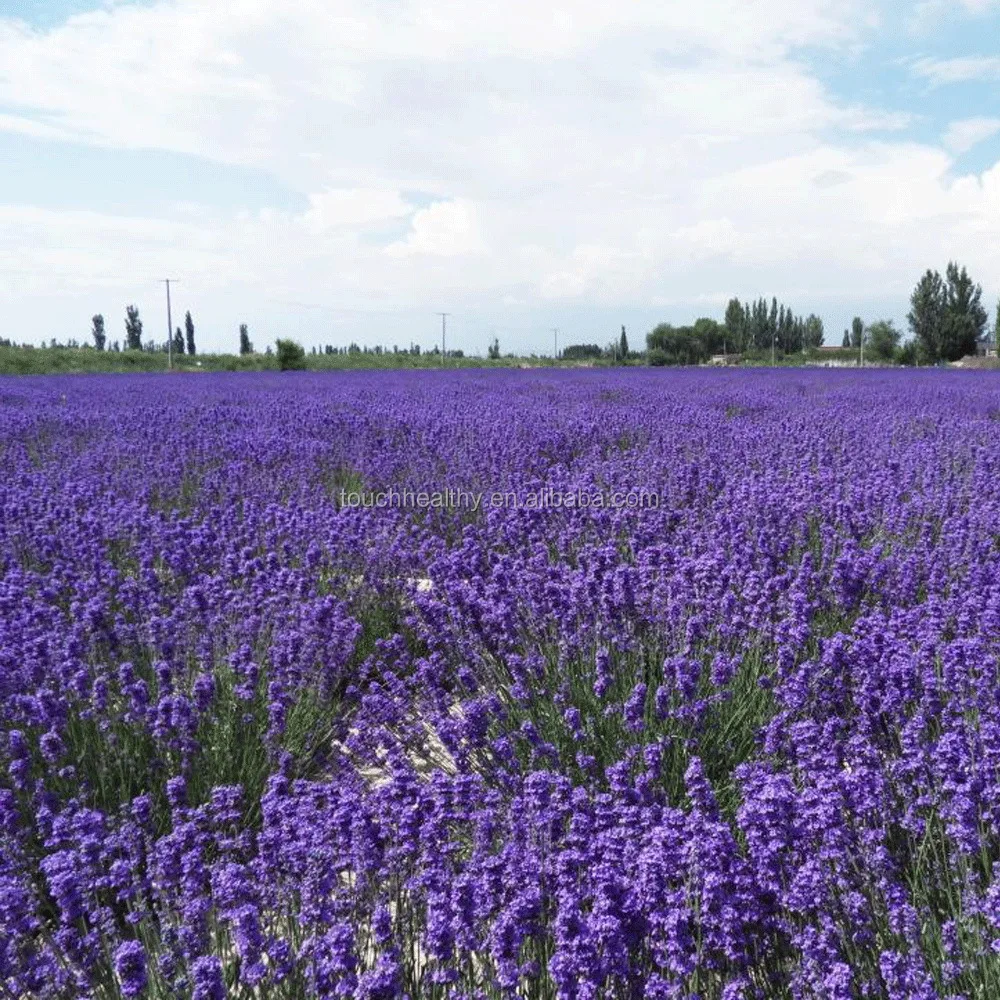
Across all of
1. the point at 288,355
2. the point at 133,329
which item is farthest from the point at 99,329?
the point at 288,355

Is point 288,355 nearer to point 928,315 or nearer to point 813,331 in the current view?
point 928,315

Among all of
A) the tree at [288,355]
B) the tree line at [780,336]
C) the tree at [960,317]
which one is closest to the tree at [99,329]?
the tree line at [780,336]

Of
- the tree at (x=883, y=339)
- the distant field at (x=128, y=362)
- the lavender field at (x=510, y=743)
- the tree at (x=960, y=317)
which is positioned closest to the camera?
the lavender field at (x=510, y=743)

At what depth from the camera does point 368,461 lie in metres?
6.36

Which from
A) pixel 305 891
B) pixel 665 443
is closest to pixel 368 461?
pixel 665 443

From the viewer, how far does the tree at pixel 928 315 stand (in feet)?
150

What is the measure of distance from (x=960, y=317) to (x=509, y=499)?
159ft

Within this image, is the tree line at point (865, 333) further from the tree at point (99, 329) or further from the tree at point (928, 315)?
the tree at point (99, 329)

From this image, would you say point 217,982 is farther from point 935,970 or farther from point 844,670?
point 844,670

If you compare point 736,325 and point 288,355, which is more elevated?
point 736,325

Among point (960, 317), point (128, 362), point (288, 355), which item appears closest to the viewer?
point (288, 355)

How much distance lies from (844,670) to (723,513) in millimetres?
1525

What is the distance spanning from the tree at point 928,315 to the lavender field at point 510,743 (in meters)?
46.6

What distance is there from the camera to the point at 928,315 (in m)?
46.0
